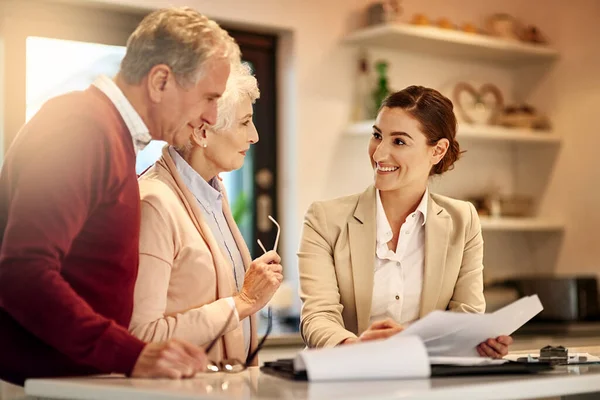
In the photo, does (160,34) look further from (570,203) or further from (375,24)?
(570,203)

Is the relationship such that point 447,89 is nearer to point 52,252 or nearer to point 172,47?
point 172,47

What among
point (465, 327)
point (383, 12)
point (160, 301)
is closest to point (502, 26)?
point (383, 12)

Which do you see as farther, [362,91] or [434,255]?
[362,91]

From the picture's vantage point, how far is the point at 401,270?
237 centimetres

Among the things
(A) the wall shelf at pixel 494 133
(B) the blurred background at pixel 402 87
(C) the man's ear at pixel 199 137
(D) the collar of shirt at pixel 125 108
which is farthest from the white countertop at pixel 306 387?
(A) the wall shelf at pixel 494 133

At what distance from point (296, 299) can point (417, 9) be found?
5.47 feet

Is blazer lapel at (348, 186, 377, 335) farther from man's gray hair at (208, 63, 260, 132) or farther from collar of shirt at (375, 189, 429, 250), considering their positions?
man's gray hair at (208, 63, 260, 132)

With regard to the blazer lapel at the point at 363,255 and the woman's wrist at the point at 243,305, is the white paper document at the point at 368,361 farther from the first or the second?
the blazer lapel at the point at 363,255

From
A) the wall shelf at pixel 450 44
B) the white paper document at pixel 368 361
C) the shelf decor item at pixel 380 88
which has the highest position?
the wall shelf at pixel 450 44

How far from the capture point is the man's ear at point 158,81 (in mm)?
1700

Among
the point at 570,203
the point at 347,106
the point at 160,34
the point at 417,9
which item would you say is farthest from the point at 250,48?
the point at 160,34

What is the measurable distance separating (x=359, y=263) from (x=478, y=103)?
273cm

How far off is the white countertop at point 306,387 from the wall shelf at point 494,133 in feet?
9.36

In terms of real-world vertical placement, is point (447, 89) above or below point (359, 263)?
above
